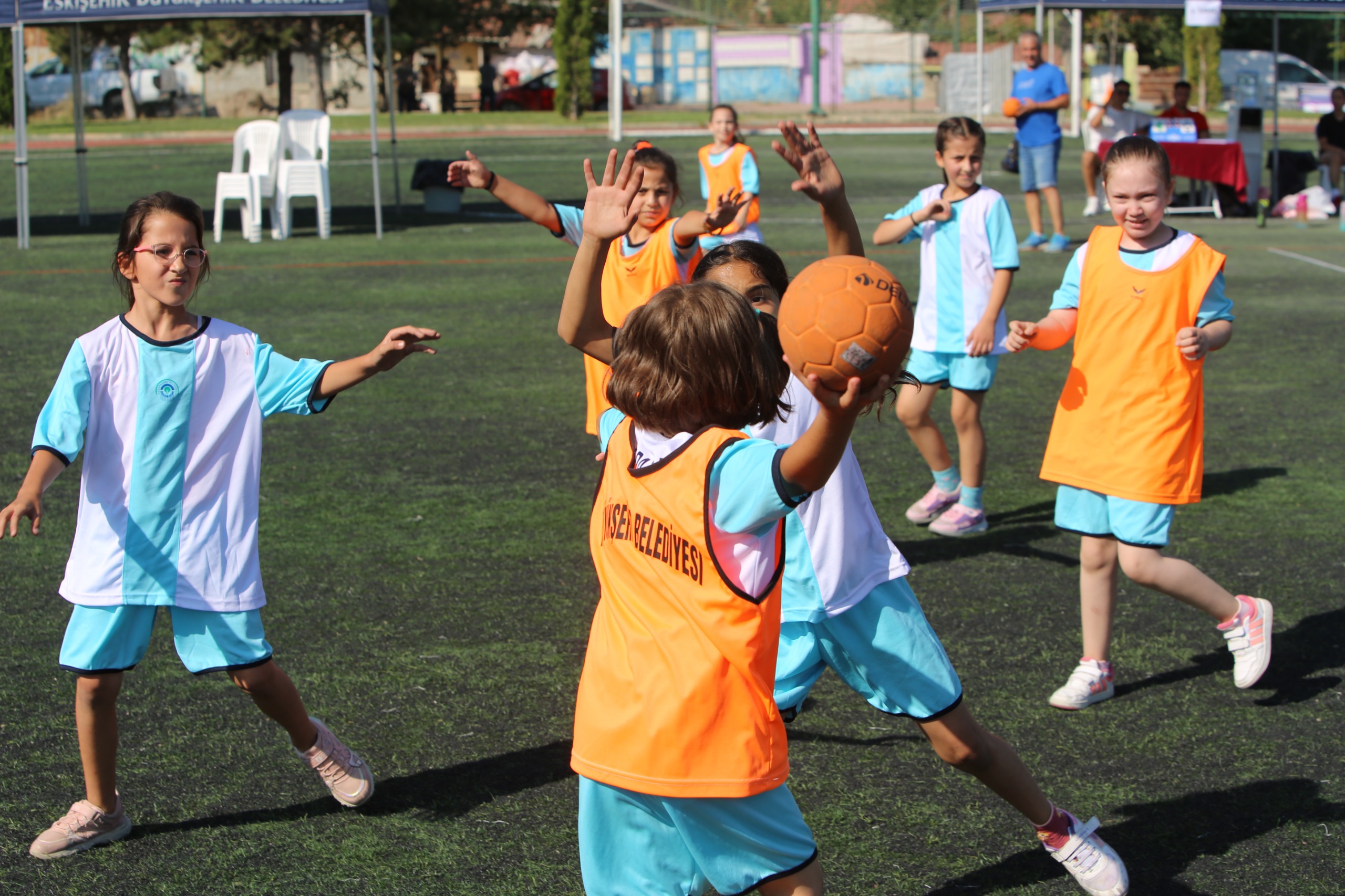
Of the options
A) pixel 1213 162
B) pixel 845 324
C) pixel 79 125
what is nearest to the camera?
pixel 845 324

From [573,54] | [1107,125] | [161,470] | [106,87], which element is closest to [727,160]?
[161,470]

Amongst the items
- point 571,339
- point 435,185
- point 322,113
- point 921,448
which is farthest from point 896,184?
point 571,339

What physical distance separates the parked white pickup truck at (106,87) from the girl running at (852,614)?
2049 inches

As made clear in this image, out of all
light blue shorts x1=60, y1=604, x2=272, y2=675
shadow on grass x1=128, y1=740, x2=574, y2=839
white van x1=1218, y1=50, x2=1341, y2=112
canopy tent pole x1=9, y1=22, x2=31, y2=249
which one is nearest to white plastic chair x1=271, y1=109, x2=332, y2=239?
canopy tent pole x1=9, y1=22, x2=31, y2=249

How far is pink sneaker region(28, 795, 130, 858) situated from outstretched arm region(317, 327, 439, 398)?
1.28 m

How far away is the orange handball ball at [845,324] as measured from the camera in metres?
2.25

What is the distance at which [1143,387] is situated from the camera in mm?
4250

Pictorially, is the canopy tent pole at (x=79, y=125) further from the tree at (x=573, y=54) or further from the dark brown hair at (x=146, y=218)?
the tree at (x=573, y=54)

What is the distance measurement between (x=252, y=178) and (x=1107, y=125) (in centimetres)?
1204

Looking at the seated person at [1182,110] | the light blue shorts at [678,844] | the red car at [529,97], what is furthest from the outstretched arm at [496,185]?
the red car at [529,97]

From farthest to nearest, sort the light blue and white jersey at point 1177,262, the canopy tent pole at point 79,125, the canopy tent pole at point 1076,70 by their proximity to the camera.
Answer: the canopy tent pole at point 1076,70, the canopy tent pole at point 79,125, the light blue and white jersey at point 1177,262

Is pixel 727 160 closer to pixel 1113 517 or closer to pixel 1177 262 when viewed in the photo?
pixel 1177 262

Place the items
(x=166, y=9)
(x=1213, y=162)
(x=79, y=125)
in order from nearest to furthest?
(x=166, y=9), (x=1213, y=162), (x=79, y=125)

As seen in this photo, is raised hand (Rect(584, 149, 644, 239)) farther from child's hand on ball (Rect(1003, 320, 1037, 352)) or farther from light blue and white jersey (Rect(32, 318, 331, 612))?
child's hand on ball (Rect(1003, 320, 1037, 352))
